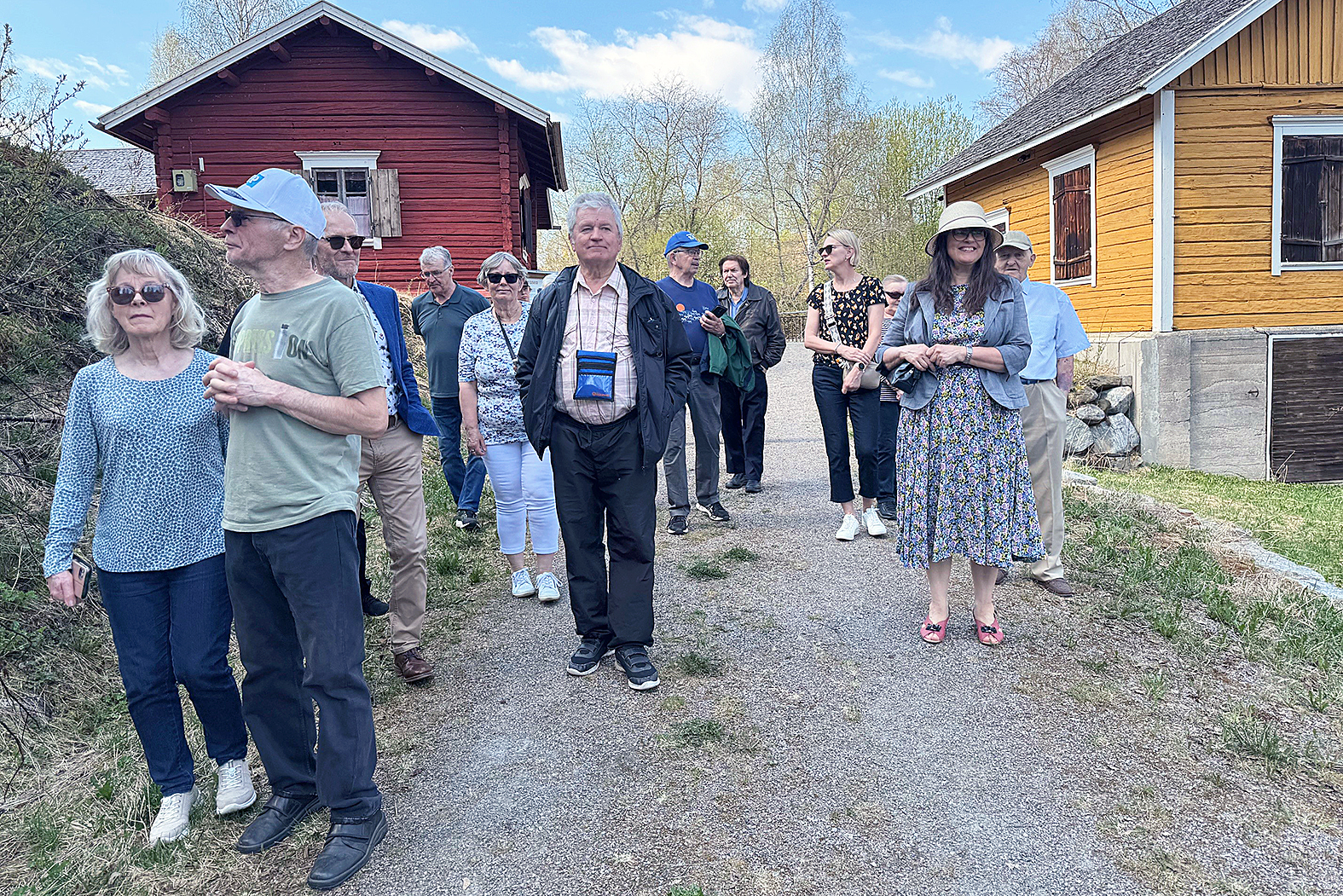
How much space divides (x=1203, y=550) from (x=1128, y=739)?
311cm

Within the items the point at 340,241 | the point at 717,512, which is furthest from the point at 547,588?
the point at 340,241

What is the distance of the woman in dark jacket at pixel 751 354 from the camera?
724 centimetres

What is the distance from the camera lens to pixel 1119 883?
2561 mm

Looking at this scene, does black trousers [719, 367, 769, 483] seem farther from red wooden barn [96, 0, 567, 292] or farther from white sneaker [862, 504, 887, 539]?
red wooden barn [96, 0, 567, 292]

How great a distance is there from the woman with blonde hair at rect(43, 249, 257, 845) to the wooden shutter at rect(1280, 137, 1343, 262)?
13.4 metres

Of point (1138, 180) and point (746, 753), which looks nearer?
point (746, 753)

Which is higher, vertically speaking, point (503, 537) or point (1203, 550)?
point (503, 537)

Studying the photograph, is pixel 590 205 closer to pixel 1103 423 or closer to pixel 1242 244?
pixel 1103 423

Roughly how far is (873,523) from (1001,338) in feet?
7.92

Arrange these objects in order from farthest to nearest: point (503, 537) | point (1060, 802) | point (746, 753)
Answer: point (503, 537)
point (746, 753)
point (1060, 802)

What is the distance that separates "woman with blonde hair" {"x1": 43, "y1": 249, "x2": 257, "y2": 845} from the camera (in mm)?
2771

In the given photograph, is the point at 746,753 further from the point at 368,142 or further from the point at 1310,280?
the point at 368,142

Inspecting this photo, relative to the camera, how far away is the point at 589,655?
4.18 metres

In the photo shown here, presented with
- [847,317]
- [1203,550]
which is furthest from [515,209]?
[1203,550]
